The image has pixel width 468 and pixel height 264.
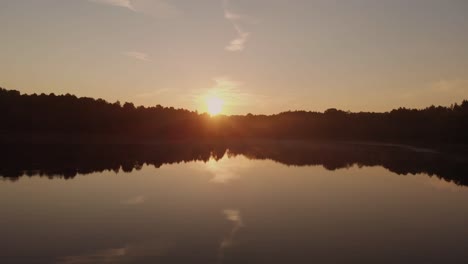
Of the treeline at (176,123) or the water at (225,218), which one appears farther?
the treeline at (176,123)

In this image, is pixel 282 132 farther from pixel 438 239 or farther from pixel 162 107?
pixel 438 239

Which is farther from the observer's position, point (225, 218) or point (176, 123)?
point (176, 123)

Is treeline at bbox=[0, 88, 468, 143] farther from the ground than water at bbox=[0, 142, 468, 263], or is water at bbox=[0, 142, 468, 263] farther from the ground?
treeline at bbox=[0, 88, 468, 143]

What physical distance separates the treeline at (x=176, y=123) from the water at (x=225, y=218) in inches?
2226

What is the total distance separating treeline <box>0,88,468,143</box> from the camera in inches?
3771

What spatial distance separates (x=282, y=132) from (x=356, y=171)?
357 feet

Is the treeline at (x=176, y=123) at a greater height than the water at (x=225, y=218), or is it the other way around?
the treeline at (x=176, y=123)

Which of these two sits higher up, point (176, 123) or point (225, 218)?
point (176, 123)

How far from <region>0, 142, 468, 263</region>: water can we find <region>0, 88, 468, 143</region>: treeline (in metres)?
56.5

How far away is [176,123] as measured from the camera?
126 m

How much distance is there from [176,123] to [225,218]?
4085 inches

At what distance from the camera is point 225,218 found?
23328mm

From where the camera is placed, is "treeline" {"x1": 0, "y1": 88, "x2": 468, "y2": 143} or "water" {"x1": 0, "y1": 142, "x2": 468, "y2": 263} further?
"treeline" {"x1": 0, "y1": 88, "x2": 468, "y2": 143}

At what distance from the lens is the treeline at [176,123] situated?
95.8m
